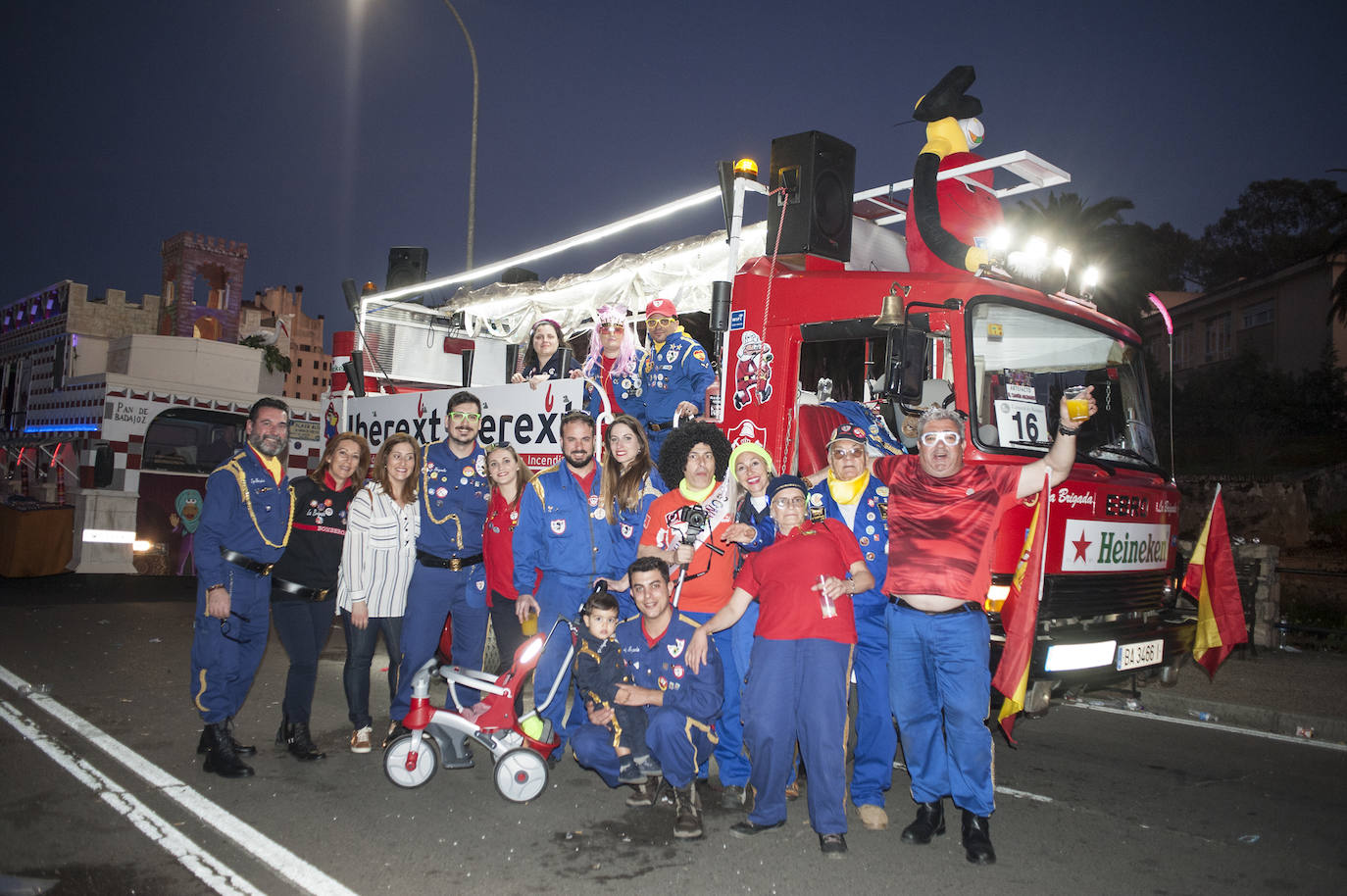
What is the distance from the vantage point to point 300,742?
5234 mm

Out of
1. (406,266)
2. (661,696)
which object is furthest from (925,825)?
(406,266)

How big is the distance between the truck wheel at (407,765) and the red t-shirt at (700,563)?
4.93 ft

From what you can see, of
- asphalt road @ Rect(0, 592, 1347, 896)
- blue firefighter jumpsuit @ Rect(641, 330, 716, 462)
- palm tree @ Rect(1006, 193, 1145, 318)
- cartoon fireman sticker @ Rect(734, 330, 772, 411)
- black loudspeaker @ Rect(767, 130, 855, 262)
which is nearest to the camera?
asphalt road @ Rect(0, 592, 1347, 896)

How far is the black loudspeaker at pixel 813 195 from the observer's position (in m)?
6.10

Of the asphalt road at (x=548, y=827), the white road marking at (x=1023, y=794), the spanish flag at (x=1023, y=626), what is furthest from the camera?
the white road marking at (x=1023, y=794)

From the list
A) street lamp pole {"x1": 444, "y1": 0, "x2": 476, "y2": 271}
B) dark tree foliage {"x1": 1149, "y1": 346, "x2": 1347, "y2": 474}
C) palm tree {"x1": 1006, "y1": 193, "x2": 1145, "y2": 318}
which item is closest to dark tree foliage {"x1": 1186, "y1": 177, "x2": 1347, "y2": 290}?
dark tree foliage {"x1": 1149, "y1": 346, "x2": 1347, "y2": 474}

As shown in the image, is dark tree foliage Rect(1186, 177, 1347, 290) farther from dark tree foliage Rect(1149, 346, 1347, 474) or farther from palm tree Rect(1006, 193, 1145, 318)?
palm tree Rect(1006, 193, 1145, 318)

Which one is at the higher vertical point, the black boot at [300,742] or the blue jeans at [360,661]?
the blue jeans at [360,661]

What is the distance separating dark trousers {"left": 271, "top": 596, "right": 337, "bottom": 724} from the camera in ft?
17.3

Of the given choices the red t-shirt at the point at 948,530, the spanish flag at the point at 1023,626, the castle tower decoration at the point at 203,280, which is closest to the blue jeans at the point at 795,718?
the red t-shirt at the point at 948,530

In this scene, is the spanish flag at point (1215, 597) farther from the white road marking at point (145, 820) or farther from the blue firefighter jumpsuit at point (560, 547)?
the white road marking at point (145, 820)

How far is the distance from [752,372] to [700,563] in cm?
153

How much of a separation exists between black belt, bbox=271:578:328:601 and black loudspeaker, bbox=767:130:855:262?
3514 mm

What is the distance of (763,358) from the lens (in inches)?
231
